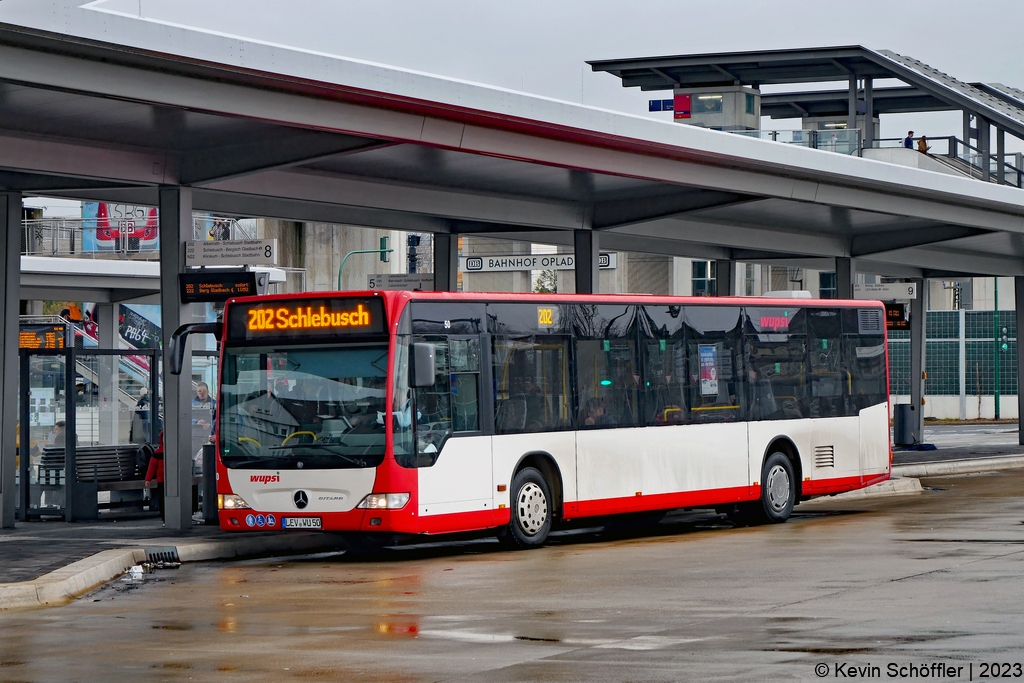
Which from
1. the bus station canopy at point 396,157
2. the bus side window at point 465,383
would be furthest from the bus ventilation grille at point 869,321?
the bus side window at point 465,383

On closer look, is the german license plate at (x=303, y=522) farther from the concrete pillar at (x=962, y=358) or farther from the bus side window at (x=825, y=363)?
the concrete pillar at (x=962, y=358)

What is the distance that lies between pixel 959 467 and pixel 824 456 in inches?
441

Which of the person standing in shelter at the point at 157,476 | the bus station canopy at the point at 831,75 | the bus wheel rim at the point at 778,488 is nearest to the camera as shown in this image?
the bus wheel rim at the point at 778,488

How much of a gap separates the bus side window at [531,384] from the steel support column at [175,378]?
4283mm

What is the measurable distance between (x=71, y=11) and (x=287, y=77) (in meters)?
2.56

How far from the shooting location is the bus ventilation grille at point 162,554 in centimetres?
1605

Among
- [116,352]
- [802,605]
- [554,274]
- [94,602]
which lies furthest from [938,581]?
[554,274]

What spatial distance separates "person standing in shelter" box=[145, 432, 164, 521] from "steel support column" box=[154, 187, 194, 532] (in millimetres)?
1930

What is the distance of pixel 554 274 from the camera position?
7762 cm

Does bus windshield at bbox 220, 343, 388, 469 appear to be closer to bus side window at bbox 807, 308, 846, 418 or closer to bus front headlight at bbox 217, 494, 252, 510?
bus front headlight at bbox 217, 494, 252, 510

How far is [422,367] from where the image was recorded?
51.1 ft

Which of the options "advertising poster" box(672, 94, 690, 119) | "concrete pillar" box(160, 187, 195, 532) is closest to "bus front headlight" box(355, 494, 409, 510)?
"concrete pillar" box(160, 187, 195, 532)

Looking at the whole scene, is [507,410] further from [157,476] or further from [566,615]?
[157,476]

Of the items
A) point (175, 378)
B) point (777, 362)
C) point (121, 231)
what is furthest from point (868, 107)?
point (175, 378)
